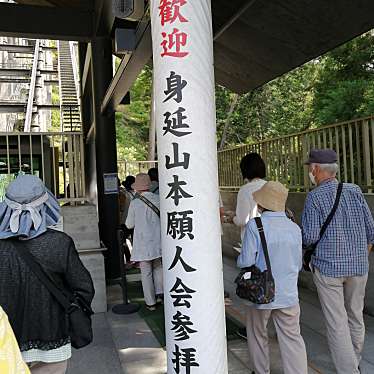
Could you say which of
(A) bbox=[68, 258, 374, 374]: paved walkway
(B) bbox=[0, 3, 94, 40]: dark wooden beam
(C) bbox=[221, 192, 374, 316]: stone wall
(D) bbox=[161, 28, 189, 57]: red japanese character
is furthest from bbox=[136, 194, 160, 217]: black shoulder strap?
(B) bbox=[0, 3, 94, 40]: dark wooden beam

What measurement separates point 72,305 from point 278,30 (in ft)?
11.6

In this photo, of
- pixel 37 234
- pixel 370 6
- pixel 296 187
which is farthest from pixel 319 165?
pixel 296 187

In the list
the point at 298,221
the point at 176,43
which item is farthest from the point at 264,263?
the point at 298,221

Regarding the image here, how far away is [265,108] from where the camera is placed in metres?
16.1

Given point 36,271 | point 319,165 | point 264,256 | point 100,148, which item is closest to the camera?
point 36,271

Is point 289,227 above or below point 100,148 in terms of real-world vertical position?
below

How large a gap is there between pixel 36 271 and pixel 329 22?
140 inches

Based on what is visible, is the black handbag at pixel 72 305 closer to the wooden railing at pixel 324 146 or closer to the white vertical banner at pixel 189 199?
the white vertical banner at pixel 189 199

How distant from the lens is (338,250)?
3379 mm

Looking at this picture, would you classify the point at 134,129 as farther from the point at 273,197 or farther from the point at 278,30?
the point at 273,197

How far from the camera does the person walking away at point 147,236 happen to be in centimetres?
559

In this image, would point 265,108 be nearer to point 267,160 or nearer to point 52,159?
point 267,160

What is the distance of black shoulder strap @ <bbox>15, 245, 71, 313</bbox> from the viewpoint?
241cm

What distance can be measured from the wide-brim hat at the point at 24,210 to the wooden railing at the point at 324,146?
163 inches
